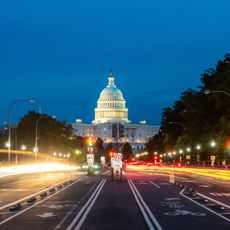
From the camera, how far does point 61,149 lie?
16525 cm

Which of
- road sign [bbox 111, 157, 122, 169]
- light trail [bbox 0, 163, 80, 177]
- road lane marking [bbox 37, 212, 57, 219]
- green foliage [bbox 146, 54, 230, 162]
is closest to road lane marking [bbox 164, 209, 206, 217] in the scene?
road lane marking [bbox 37, 212, 57, 219]

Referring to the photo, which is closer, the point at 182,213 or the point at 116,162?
the point at 182,213

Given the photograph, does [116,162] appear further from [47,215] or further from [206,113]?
[206,113]

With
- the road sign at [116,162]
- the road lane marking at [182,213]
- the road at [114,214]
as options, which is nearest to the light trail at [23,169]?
the road sign at [116,162]

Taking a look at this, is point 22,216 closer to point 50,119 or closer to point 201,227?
point 201,227

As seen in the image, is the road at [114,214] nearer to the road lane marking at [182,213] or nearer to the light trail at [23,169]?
the road lane marking at [182,213]

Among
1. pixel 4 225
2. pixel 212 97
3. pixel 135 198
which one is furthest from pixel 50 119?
pixel 4 225

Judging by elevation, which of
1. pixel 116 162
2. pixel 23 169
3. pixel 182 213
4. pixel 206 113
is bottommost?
pixel 182 213

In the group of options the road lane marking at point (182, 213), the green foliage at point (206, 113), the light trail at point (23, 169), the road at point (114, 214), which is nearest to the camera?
the road at point (114, 214)

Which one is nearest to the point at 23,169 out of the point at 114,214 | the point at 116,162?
the point at 116,162

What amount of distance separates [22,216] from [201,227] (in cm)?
643

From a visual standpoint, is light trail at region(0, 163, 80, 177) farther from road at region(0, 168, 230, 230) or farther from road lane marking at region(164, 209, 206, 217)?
road lane marking at region(164, 209, 206, 217)

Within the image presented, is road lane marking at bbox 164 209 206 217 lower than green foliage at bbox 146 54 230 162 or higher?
lower

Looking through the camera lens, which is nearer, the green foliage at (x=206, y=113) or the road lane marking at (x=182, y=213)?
the road lane marking at (x=182, y=213)
